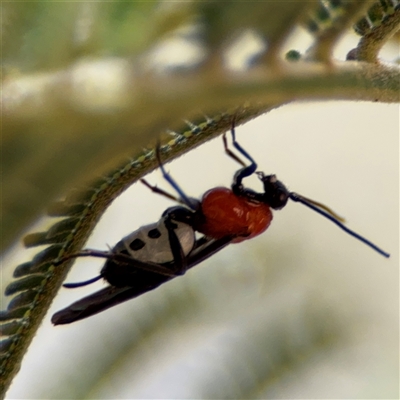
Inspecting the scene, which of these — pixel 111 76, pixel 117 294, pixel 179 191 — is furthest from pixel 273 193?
pixel 111 76

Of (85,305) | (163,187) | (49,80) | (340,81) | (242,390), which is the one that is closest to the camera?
(49,80)

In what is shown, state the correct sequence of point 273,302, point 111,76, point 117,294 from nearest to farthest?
point 111,76
point 117,294
point 273,302

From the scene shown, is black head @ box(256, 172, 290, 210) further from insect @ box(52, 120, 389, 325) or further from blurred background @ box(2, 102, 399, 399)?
blurred background @ box(2, 102, 399, 399)

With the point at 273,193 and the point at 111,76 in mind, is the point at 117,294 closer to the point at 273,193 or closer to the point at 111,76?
the point at 273,193

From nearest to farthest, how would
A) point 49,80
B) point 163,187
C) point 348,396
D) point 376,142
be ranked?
point 49,80, point 163,187, point 348,396, point 376,142

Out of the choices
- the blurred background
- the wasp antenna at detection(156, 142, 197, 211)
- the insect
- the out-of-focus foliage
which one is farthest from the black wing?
the out-of-focus foliage

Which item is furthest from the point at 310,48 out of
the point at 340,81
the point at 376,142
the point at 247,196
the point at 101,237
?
the point at 376,142

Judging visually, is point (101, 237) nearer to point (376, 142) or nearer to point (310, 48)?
point (376, 142)
